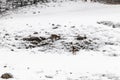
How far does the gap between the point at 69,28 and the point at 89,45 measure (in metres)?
2.17

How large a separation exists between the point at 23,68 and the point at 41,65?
0.74 m

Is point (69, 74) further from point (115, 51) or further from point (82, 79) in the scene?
point (115, 51)

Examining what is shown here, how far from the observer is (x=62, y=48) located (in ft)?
44.2

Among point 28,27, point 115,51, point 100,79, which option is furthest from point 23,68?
point 28,27

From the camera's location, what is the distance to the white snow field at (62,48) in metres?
10.6

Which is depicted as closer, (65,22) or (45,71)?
(45,71)

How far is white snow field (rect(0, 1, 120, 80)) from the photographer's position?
1062cm

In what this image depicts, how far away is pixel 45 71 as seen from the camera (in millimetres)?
10758

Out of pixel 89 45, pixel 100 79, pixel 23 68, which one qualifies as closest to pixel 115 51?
pixel 89 45

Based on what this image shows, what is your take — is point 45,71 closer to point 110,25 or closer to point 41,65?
point 41,65

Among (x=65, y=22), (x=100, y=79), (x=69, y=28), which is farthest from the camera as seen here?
(x=65, y=22)

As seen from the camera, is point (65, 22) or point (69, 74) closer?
point (69, 74)

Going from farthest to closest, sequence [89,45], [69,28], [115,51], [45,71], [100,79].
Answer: [69,28]
[89,45]
[115,51]
[45,71]
[100,79]

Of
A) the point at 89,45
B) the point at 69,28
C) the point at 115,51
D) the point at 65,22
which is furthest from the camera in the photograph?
the point at 65,22
